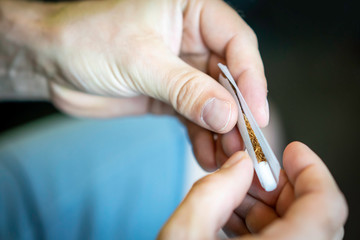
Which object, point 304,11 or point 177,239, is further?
point 304,11

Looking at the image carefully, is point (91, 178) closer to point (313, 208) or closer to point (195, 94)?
point (195, 94)

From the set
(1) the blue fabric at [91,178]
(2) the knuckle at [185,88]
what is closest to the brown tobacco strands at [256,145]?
(2) the knuckle at [185,88]

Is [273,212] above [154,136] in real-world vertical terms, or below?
above

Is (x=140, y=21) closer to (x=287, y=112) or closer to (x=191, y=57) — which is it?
(x=191, y=57)

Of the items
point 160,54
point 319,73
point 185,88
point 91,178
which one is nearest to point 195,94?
point 185,88

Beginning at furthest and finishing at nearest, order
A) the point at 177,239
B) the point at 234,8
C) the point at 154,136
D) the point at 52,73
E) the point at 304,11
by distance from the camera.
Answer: the point at 154,136 < the point at 52,73 < the point at 234,8 < the point at 304,11 < the point at 177,239

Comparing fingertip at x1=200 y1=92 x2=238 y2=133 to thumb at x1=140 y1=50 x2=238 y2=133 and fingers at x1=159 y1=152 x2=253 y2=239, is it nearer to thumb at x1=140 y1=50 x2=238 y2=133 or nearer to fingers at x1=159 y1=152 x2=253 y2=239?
thumb at x1=140 y1=50 x2=238 y2=133

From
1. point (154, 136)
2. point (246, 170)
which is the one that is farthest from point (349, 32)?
point (154, 136)
